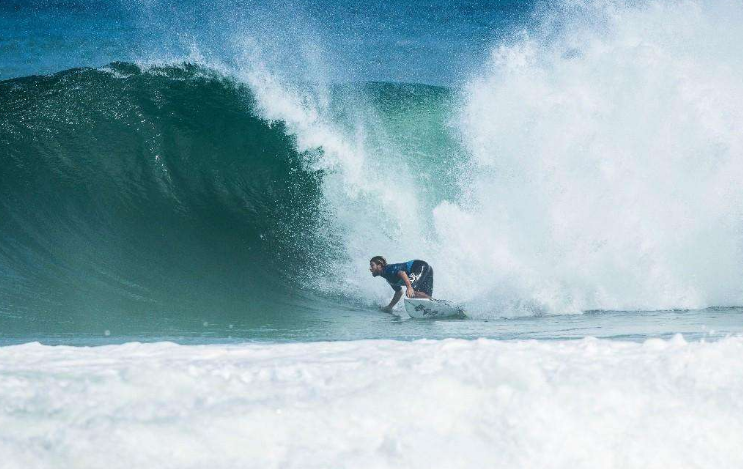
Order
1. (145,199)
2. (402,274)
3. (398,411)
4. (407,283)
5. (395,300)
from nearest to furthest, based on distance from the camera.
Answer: (398,411) → (407,283) → (402,274) → (395,300) → (145,199)

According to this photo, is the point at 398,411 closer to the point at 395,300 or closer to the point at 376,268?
the point at 376,268

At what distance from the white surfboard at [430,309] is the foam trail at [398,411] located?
436 cm

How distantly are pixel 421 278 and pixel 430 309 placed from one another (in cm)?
55

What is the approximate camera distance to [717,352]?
10.7ft

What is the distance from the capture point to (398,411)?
9.32 ft

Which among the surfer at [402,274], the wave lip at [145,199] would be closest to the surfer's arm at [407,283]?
the surfer at [402,274]

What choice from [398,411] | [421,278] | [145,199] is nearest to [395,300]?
[421,278]

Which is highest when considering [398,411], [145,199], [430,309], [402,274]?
[145,199]

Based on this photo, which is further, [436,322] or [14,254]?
[14,254]

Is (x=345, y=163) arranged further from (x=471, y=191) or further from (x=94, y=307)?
(x=94, y=307)

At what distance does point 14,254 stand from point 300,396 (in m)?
7.42

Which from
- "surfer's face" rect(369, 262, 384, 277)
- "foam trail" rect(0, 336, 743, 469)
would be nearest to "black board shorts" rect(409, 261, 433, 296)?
"surfer's face" rect(369, 262, 384, 277)

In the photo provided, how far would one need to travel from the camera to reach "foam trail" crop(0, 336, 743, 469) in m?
2.61

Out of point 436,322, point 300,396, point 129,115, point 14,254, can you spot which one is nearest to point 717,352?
point 300,396
